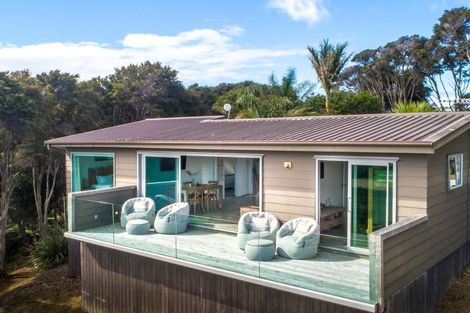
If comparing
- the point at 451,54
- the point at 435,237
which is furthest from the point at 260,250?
the point at 451,54

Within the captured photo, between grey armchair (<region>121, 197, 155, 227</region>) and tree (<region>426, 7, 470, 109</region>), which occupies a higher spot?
tree (<region>426, 7, 470, 109</region>)

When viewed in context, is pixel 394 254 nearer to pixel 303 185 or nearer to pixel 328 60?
pixel 303 185

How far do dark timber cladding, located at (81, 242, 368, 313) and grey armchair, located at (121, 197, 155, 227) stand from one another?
853mm

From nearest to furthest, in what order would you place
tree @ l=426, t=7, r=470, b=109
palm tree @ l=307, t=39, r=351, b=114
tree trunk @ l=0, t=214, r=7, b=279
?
tree trunk @ l=0, t=214, r=7, b=279, palm tree @ l=307, t=39, r=351, b=114, tree @ l=426, t=7, r=470, b=109

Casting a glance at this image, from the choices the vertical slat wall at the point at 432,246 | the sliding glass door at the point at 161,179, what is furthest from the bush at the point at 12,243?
the vertical slat wall at the point at 432,246

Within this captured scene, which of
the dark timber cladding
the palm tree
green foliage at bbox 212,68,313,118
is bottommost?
the dark timber cladding

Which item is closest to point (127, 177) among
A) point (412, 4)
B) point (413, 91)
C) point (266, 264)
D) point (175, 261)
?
point (175, 261)

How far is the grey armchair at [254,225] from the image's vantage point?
26.5ft

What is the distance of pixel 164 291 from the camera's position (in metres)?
8.91

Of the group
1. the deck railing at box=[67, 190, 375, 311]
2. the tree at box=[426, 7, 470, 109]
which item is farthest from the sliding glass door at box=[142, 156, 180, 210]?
the tree at box=[426, 7, 470, 109]

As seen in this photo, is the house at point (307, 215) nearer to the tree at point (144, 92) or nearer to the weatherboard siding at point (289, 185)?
the weatherboard siding at point (289, 185)

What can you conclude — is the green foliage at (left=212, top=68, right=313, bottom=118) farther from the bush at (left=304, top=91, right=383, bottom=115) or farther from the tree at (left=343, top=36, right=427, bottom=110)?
the tree at (left=343, top=36, right=427, bottom=110)

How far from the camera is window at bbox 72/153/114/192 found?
12.4m

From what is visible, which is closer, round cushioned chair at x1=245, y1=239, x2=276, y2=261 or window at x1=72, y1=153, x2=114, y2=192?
round cushioned chair at x1=245, y1=239, x2=276, y2=261
